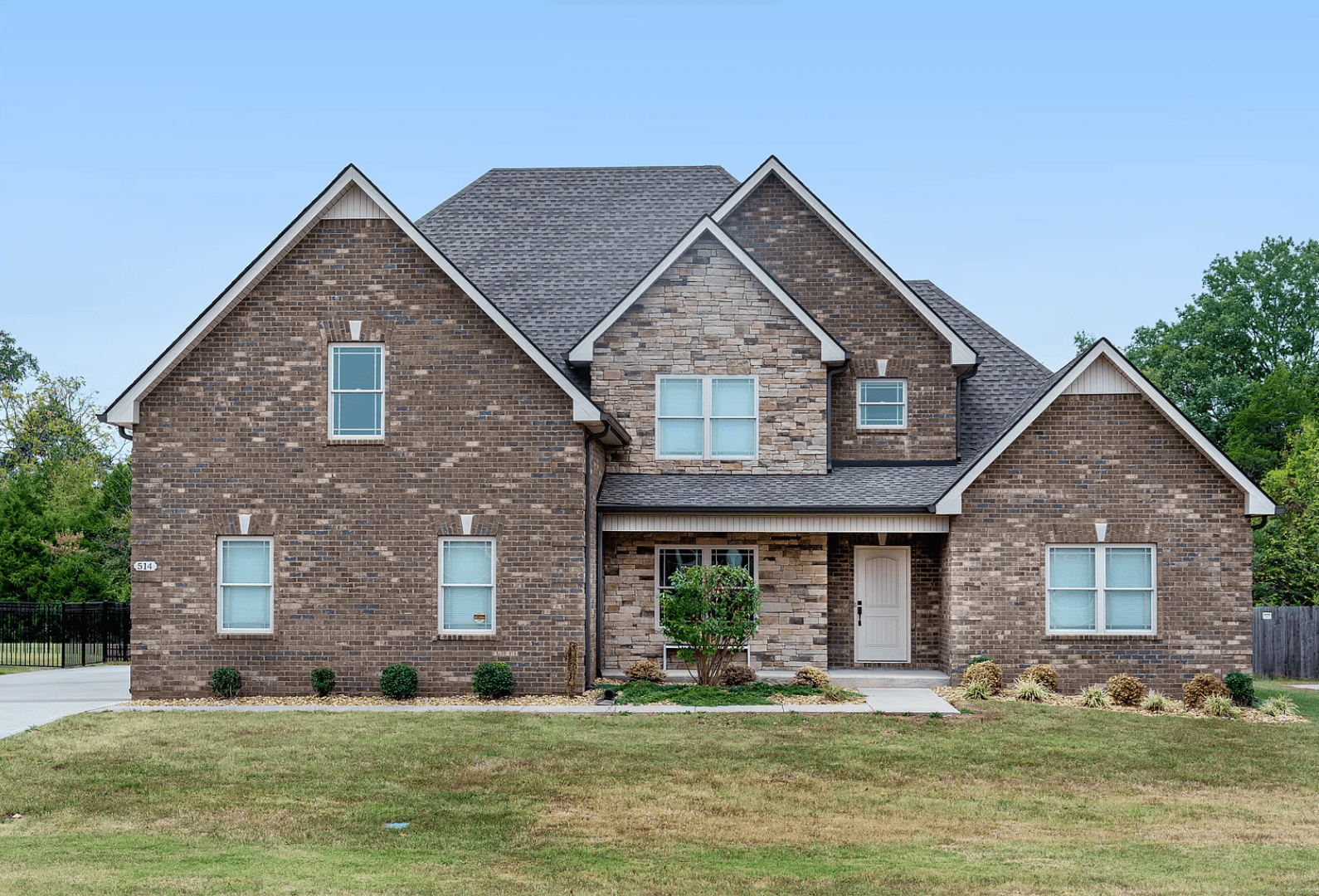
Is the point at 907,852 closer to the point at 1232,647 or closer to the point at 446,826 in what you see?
the point at 446,826

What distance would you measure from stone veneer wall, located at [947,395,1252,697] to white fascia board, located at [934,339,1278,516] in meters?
0.17

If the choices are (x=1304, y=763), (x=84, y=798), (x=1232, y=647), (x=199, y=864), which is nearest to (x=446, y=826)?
(x=199, y=864)

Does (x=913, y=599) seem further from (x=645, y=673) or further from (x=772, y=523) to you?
(x=645, y=673)

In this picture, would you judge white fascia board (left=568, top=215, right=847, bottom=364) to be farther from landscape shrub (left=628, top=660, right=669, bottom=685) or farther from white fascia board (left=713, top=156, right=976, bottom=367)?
landscape shrub (left=628, top=660, right=669, bottom=685)

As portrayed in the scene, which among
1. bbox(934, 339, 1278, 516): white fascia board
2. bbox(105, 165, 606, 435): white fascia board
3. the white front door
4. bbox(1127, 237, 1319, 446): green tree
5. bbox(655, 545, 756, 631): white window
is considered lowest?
the white front door

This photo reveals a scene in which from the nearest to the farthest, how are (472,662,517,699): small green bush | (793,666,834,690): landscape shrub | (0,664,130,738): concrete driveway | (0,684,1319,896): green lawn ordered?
(0,684,1319,896): green lawn
(0,664,130,738): concrete driveway
(472,662,517,699): small green bush
(793,666,834,690): landscape shrub

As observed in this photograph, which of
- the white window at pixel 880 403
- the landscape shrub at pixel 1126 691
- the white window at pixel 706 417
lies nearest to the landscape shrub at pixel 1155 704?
the landscape shrub at pixel 1126 691

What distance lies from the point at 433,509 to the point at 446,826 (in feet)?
29.7

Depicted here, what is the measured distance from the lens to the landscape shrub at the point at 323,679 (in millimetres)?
20000

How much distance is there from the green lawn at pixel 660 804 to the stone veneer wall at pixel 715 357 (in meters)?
6.44

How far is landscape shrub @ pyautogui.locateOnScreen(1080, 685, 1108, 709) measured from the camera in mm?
19812

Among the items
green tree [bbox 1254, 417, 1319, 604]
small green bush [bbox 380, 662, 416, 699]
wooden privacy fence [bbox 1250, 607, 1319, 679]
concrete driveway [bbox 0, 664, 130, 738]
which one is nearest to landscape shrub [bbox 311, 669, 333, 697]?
small green bush [bbox 380, 662, 416, 699]

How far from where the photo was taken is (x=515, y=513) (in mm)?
20281

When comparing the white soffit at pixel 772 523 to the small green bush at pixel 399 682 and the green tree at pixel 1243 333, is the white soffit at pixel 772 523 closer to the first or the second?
the small green bush at pixel 399 682
